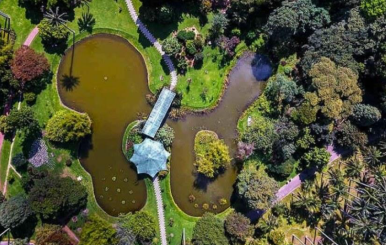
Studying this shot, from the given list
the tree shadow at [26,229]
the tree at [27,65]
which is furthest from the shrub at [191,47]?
the tree shadow at [26,229]

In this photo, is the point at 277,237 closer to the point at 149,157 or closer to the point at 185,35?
the point at 149,157

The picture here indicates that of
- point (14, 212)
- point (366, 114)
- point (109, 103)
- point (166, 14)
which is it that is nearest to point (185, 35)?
point (166, 14)

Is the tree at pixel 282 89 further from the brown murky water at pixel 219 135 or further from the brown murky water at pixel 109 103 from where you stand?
the brown murky water at pixel 109 103

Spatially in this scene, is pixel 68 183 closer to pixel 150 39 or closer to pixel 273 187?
pixel 150 39

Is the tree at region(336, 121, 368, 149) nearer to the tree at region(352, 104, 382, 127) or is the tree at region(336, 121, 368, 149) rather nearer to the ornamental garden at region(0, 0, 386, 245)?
the ornamental garden at region(0, 0, 386, 245)

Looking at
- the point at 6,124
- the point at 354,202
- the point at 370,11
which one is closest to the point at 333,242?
the point at 354,202
